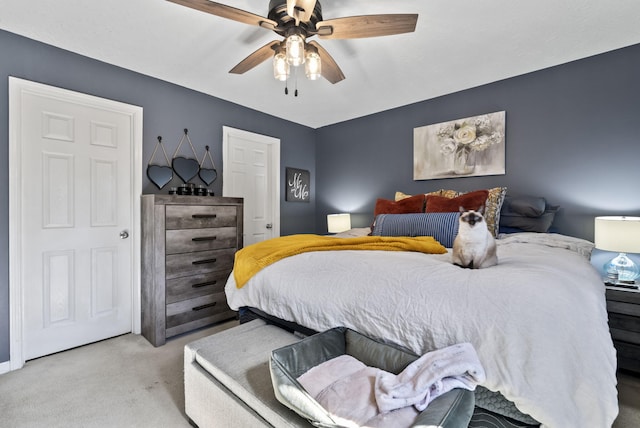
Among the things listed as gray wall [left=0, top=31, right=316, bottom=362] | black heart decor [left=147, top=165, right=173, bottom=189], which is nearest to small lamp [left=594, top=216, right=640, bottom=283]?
gray wall [left=0, top=31, right=316, bottom=362]

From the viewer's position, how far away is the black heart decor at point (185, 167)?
2.91 metres

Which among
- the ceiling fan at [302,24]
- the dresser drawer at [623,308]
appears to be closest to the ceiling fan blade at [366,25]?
the ceiling fan at [302,24]

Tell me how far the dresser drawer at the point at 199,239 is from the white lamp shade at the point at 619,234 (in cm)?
290

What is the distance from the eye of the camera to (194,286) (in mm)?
2645

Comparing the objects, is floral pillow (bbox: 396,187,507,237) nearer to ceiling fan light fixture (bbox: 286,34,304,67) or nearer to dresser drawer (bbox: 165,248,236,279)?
ceiling fan light fixture (bbox: 286,34,304,67)

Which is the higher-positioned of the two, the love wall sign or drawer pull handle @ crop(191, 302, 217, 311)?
the love wall sign

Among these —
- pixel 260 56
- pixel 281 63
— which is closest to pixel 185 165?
pixel 260 56

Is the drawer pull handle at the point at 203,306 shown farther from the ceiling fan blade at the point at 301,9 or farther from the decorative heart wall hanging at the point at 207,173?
the ceiling fan blade at the point at 301,9

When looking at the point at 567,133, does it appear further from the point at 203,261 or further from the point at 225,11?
the point at 203,261

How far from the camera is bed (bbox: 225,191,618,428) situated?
2.90ft

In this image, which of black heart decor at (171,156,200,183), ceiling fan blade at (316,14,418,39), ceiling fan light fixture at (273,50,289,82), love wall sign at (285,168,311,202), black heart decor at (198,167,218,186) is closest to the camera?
ceiling fan blade at (316,14,418,39)

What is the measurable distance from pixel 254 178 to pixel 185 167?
0.90 metres

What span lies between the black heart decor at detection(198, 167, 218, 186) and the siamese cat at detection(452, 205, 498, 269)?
2.55 metres

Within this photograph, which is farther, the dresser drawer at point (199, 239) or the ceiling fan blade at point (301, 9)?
the dresser drawer at point (199, 239)
